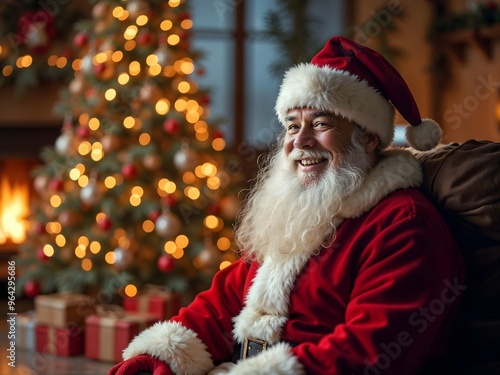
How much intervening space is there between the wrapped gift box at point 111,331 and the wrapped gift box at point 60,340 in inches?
4.4

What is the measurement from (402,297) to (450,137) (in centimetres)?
438

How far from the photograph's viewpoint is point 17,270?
5.21 meters

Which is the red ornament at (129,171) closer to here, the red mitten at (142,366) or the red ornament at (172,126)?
the red ornament at (172,126)

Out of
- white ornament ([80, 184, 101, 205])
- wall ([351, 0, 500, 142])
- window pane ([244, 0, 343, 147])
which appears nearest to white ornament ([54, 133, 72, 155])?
white ornament ([80, 184, 101, 205])

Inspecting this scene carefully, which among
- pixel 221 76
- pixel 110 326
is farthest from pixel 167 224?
pixel 221 76

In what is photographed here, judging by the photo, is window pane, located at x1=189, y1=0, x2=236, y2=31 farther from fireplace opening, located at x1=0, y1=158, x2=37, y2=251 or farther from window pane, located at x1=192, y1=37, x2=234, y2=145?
fireplace opening, located at x1=0, y1=158, x2=37, y2=251

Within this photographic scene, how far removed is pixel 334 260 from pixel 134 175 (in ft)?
8.51

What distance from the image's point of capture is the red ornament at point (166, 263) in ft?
14.2

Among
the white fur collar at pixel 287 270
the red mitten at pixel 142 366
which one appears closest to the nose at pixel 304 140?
the white fur collar at pixel 287 270

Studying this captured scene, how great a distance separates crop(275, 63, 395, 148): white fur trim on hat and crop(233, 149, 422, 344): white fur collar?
12 cm

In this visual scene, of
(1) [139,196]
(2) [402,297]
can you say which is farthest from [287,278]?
(1) [139,196]

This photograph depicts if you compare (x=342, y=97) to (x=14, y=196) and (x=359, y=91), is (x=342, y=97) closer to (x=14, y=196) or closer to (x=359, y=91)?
(x=359, y=91)

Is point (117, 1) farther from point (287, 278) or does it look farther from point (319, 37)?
point (287, 278)

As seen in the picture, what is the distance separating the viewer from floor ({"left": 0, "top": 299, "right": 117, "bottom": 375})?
377 centimetres
